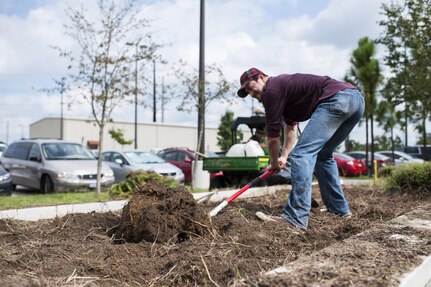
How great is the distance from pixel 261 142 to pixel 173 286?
10.4m

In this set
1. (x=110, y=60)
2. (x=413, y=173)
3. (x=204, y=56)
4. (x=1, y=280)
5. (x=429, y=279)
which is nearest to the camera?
(x=1, y=280)

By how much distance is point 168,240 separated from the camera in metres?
3.66

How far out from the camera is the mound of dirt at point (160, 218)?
3.77 metres

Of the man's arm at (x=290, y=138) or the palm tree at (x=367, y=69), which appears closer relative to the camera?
the man's arm at (x=290, y=138)

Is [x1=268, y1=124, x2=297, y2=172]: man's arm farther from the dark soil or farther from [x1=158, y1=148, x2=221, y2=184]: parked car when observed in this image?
[x1=158, y1=148, x2=221, y2=184]: parked car

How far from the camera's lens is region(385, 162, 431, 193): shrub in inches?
287

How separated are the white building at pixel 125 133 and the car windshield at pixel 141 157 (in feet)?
114

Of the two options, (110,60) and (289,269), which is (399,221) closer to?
(289,269)

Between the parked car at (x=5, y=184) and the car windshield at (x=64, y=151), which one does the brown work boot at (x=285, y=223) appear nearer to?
the parked car at (x=5, y=184)

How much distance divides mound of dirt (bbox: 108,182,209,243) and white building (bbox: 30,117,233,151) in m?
47.1

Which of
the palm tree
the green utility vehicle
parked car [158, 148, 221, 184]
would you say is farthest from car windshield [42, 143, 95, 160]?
the palm tree

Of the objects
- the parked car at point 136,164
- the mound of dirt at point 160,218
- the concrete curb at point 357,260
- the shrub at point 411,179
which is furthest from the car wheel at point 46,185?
the concrete curb at point 357,260

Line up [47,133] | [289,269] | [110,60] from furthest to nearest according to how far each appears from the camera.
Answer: [47,133]
[110,60]
[289,269]

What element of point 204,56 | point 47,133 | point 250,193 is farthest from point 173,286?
point 47,133
